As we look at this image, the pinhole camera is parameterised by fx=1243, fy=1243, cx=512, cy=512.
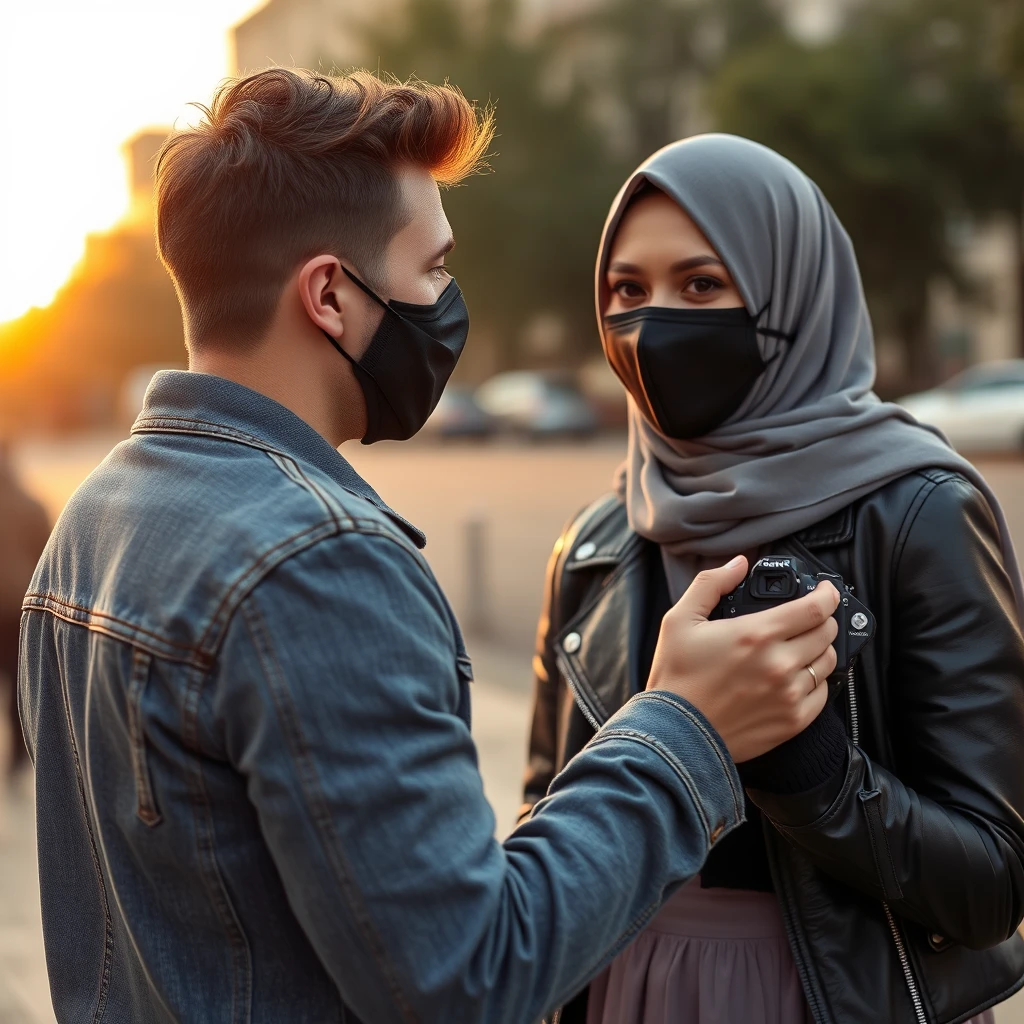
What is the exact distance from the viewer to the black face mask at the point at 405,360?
5.26ft

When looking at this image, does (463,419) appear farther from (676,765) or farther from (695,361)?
(676,765)

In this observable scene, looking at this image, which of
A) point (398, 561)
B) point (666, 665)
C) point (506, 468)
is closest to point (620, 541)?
point (666, 665)

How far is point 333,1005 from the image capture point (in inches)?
52.3

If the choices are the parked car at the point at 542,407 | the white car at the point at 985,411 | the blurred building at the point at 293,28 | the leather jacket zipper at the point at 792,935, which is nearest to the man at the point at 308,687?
Answer: the leather jacket zipper at the point at 792,935

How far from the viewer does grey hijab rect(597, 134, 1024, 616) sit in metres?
2.20

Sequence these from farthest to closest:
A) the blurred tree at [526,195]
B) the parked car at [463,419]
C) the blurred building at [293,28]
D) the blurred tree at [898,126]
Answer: the blurred building at [293,28] < the blurred tree at [526,195] < the parked car at [463,419] < the blurred tree at [898,126]

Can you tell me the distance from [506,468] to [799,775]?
69.3ft

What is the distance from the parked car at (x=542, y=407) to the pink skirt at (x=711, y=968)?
86.8 ft

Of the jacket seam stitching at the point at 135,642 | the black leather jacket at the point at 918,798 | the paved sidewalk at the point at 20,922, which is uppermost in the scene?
the jacket seam stitching at the point at 135,642

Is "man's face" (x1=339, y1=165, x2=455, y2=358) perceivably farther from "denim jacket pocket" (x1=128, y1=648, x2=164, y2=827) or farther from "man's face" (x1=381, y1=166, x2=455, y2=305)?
"denim jacket pocket" (x1=128, y1=648, x2=164, y2=827)

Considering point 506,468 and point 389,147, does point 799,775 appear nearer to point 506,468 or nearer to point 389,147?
point 389,147

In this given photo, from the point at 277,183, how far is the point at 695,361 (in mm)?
1070

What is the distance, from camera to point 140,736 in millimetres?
1291

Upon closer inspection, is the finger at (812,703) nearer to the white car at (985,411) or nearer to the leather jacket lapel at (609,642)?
the leather jacket lapel at (609,642)
